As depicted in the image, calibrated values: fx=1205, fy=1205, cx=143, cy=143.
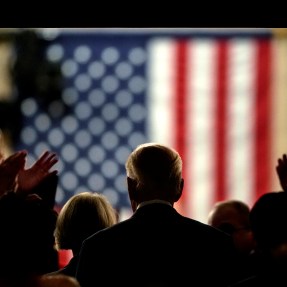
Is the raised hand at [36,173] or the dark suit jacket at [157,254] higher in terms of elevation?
the raised hand at [36,173]

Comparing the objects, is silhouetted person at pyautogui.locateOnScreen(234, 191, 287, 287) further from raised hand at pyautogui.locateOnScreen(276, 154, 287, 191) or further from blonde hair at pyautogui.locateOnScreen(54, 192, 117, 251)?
blonde hair at pyautogui.locateOnScreen(54, 192, 117, 251)

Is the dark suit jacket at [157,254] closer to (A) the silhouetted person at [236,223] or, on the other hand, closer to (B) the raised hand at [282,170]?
(B) the raised hand at [282,170]

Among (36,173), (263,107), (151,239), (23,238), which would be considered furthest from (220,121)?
(23,238)

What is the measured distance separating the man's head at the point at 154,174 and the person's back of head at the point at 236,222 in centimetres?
124

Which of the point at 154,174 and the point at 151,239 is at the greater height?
the point at 154,174

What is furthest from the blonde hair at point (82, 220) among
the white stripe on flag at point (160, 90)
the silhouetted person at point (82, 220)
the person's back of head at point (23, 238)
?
the white stripe on flag at point (160, 90)

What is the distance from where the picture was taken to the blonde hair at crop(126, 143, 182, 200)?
3.43m

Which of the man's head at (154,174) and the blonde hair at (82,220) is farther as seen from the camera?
the blonde hair at (82,220)

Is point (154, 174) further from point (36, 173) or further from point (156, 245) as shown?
point (36, 173)

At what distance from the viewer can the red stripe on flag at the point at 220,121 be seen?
39.2 ft

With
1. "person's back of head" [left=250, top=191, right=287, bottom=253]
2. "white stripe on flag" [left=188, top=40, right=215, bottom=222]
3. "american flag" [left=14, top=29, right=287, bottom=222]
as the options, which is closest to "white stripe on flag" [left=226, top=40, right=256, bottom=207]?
"american flag" [left=14, top=29, right=287, bottom=222]

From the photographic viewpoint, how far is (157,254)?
3.37m

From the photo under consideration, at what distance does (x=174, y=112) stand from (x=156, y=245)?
9.03m
